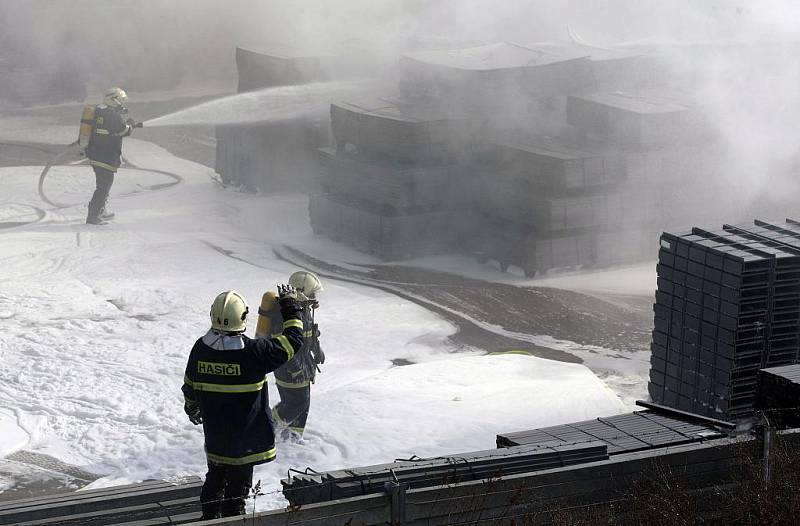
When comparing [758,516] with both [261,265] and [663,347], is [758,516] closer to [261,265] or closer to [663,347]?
[663,347]

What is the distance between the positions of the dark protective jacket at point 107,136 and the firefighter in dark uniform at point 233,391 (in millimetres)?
9105

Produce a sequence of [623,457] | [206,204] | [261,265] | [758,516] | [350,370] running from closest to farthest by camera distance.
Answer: [758,516]
[623,457]
[350,370]
[261,265]
[206,204]

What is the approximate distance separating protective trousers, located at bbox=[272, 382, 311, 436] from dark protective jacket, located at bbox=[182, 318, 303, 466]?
205 centimetres

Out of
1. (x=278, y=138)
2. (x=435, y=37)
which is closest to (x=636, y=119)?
(x=278, y=138)

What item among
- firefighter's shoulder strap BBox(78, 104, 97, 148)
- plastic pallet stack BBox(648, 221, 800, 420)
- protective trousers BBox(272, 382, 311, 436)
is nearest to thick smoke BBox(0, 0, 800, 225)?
firefighter's shoulder strap BBox(78, 104, 97, 148)

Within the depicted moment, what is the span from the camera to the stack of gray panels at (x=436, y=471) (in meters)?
5.92

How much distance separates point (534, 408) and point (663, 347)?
3.53ft

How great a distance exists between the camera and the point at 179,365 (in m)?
10.6

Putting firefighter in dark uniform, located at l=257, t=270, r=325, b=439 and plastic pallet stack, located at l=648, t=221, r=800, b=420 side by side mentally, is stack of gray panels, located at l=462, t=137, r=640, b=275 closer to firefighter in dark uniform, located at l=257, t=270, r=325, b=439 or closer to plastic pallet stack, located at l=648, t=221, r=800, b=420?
plastic pallet stack, located at l=648, t=221, r=800, b=420

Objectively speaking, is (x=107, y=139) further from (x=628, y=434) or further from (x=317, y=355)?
(x=628, y=434)

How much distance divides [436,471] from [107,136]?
10.2 metres

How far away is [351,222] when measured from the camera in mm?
14445

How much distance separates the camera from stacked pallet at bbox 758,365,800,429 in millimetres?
7129

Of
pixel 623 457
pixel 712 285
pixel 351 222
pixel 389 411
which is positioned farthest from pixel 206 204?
pixel 623 457
